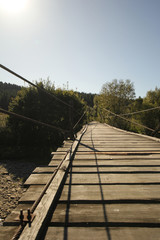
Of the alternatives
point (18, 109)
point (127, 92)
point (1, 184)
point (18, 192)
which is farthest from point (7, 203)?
point (127, 92)

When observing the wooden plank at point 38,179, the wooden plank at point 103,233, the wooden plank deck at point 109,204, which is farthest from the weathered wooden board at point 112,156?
the wooden plank at point 103,233

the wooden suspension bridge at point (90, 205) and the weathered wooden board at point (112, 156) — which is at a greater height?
the weathered wooden board at point (112, 156)

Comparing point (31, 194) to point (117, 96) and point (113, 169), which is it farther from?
point (117, 96)

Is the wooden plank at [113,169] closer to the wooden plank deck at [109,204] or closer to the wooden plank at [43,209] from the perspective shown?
the wooden plank deck at [109,204]

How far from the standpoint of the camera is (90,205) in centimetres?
139

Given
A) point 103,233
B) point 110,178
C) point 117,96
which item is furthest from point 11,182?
point 117,96

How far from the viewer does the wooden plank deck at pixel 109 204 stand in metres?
1.09

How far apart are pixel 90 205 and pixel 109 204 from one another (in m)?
0.19

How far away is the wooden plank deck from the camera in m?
1.09

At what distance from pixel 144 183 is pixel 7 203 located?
7838 millimetres

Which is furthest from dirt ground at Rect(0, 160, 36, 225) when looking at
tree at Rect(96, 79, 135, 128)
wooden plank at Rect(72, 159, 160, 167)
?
tree at Rect(96, 79, 135, 128)

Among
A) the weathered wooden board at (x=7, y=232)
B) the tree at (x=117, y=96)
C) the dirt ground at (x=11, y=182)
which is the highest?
the tree at (x=117, y=96)

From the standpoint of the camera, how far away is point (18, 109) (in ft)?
49.1

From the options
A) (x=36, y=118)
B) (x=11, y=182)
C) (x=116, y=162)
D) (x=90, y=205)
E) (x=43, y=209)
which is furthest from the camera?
(x=36, y=118)
